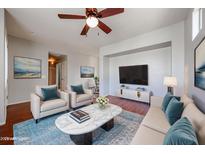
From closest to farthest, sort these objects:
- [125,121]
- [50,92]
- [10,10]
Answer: [10,10]
[125,121]
[50,92]

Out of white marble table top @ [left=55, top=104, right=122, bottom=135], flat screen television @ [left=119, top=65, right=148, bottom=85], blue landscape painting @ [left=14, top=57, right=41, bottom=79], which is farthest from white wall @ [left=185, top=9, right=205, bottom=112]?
blue landscape painting @ [left=14, top=57, right=41, bottom=79]

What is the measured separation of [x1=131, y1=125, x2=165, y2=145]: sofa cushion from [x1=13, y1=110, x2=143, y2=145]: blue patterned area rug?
0.54 m

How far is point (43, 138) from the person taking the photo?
69.1 inches

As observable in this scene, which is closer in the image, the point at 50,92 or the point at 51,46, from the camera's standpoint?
the point at 50,92

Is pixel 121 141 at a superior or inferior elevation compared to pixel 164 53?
inferior

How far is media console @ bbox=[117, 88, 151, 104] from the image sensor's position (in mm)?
3800

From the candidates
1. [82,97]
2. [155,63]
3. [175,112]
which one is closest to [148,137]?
[175,112]

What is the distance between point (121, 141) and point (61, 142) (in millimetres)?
1029

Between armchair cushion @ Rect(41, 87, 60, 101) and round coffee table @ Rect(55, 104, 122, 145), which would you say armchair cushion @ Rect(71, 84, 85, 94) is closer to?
armchair cushion @ Rect(41, 87, 60, 101)

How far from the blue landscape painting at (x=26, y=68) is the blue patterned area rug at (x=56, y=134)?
8.24 feet

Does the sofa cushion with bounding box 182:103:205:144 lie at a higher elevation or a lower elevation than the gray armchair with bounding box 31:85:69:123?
higher
